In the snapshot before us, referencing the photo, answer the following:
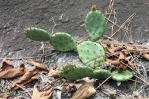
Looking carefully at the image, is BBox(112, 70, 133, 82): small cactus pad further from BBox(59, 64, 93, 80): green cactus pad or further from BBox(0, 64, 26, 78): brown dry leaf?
BBox(0, 64, 26, 78): brown dry leaf

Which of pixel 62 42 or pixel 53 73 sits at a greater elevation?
pixel 62 42

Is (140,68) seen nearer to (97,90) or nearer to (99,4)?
(97,90)

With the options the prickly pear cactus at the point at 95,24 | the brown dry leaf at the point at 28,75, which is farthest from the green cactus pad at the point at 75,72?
the prickly pear cactus at the point at 95,24

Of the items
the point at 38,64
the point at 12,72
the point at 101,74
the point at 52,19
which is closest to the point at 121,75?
the point at 101,74

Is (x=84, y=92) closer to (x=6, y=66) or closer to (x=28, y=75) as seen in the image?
(x=28, y=75)

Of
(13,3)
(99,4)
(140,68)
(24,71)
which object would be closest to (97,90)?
(140,68)
